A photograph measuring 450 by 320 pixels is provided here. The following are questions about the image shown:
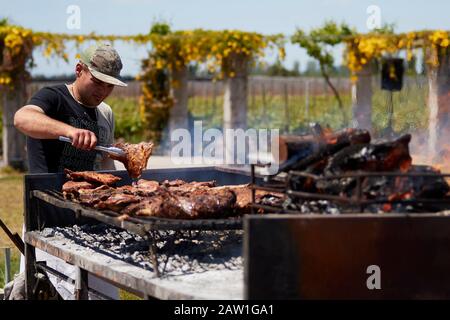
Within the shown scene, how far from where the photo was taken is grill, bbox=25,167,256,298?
3.90 meters

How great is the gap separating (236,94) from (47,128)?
1080 centimetres

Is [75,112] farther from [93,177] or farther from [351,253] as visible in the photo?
[351,253]

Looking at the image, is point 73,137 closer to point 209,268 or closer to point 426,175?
point 209,268

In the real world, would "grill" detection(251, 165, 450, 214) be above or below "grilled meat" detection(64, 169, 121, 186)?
above

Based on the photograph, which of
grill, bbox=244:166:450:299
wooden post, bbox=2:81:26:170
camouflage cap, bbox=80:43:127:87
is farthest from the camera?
wooden post, bbox=2:81:26:170

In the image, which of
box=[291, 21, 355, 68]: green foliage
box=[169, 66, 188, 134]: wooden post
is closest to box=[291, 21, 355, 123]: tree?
box=[291, 21, 355, 68]: green foliage

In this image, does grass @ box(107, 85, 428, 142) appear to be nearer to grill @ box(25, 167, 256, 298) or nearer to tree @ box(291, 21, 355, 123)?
tree @ box(291, 21, 355, 123)

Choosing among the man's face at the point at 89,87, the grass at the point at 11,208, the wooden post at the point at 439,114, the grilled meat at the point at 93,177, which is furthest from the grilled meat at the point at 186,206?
the grass at the point at 11,208

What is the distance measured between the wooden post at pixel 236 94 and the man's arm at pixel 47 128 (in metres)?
10.4

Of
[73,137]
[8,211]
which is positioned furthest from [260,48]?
[73,137]

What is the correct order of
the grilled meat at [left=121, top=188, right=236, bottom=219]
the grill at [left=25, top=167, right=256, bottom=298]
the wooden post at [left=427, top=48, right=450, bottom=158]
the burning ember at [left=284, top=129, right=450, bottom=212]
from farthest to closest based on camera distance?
the wooden post at [left=427, top=48, right=450, bottom=158] < the grilled meat at [left=121, top=188, right=236, bottom=219] < the grill at [left=25, top=167, right=256, bottom=298] < the burning ember at [left=284, top=129, right=450, bottom=212]

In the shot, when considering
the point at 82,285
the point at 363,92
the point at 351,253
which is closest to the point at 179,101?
the point at 363,92

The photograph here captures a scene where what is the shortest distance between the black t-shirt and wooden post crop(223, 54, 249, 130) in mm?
10008
